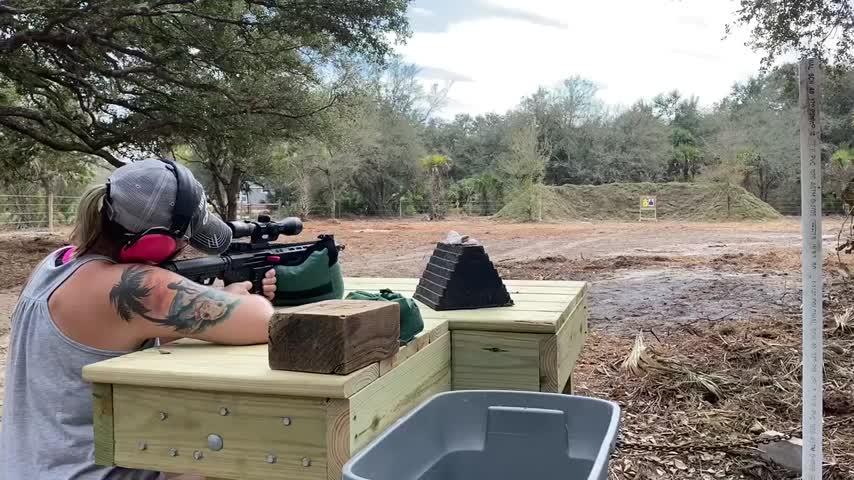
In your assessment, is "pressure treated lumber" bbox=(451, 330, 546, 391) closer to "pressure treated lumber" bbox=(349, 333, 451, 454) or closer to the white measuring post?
"pressure treated lumber" bbox=(349, 333, 451, 454)

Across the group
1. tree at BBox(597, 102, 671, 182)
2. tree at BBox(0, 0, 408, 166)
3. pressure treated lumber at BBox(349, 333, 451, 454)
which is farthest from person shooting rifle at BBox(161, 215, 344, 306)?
tree at BBox(597, 102, 671, 182)

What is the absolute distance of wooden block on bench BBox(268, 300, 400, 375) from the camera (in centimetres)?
139

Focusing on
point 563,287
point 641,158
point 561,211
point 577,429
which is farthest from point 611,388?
point 641,158

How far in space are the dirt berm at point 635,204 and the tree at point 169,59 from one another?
22556 mm

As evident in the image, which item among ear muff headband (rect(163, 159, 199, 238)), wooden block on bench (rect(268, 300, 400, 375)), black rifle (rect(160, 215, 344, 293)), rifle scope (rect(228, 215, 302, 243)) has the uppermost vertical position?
ear muff headband (rect(163, 159, 199, 238))

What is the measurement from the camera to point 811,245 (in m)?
2.41

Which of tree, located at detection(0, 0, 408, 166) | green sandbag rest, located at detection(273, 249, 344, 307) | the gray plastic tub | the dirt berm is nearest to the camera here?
the gray plastic tub

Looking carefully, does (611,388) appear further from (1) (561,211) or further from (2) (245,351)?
(1) (561,211)

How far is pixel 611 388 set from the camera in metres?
4.85

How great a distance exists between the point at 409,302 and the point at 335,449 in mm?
440

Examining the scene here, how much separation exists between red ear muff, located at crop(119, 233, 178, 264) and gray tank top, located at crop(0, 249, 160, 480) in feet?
0.23

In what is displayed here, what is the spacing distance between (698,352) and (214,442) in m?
5.05

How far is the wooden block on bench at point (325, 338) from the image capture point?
54.7 inches

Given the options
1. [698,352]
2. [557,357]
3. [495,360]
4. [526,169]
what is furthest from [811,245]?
[526,169]
